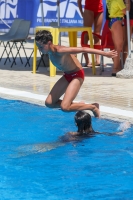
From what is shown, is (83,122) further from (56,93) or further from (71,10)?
(71,10)

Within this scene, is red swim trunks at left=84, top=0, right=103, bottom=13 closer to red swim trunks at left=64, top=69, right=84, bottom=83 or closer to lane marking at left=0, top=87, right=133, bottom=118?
lane marking at left=0, top=87, right=133, bottom=118

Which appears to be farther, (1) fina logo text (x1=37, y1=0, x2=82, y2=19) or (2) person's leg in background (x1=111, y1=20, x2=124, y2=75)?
(1) fina logo text (x1=37, y1=0, x2=82, y2=19)

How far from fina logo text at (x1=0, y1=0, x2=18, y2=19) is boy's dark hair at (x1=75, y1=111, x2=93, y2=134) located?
30.5 feet

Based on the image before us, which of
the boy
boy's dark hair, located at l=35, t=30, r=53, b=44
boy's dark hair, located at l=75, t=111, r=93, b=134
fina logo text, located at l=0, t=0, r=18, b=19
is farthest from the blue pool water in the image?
fina logo text, located at l=0, t=0, r=18, b=19

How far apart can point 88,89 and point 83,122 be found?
3.18 meters

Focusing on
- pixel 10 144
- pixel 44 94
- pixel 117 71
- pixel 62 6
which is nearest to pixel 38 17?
pixel 62 6

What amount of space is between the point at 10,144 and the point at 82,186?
188cm

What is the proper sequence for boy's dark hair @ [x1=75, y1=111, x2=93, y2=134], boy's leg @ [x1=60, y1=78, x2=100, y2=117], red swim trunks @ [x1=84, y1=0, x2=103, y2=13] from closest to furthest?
boy's dark hair @ [x1=75, y1=111, x2=93, y2=134] < boy's leg @ [x1=60, y1=78, x2=100, y2=117] < red swim trunks @ [x1=84, y1=0, x2=103, y2=13]

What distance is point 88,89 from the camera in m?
10.5

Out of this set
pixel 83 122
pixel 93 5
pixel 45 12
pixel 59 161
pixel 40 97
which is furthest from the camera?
pixel 45 12

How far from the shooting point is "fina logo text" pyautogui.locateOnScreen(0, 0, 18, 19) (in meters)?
16.5

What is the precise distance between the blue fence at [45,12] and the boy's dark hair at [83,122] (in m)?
7.71

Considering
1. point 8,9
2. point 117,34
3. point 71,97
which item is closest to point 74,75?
point 71,97

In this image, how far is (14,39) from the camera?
43.9 ft
